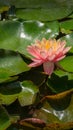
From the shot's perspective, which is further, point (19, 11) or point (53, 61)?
point (19, 11)

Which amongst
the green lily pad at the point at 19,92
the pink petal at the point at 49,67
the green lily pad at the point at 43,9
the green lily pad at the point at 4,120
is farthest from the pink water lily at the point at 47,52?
the green lily pad at the point at 43,9

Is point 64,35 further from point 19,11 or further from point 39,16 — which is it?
point 19,11

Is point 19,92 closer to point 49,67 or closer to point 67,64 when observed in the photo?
point 49,67

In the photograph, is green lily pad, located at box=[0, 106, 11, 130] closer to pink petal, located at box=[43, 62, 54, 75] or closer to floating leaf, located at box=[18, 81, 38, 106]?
floating leaf, located at box=[18, 81, 38, 106]

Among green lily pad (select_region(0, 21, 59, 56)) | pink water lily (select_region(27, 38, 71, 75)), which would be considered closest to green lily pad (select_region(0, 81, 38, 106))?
pink water lily (select_region(27, 38, 71, 75))

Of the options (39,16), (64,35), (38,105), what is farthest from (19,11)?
(38,105)

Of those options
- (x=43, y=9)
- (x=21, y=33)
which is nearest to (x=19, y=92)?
(x=21, y=33)
